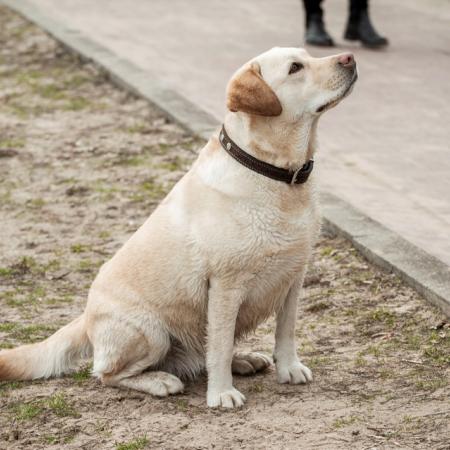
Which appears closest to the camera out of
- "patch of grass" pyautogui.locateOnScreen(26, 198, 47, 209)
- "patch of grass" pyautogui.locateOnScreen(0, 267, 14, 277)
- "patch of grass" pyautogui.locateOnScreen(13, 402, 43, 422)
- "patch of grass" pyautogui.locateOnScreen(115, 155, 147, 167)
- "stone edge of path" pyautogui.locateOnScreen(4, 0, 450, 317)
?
"patch of grass" pyautogui.locateOnScreen(13, 402, 43, 422)

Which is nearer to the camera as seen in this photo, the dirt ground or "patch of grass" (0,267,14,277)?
the dirt ground

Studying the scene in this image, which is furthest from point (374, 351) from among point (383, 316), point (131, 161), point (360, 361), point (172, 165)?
point (131, 161)

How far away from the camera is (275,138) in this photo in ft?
15.1

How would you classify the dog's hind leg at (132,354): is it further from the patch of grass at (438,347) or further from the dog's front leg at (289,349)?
the patch of grass at (438,347)

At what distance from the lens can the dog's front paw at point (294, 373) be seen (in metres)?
4.89

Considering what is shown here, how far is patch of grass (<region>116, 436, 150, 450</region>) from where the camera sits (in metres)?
4.32

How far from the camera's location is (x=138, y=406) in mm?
4742

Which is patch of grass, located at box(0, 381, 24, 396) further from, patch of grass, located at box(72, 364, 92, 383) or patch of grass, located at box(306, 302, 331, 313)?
patch of grass, located at box(306, 302, 331, 313)

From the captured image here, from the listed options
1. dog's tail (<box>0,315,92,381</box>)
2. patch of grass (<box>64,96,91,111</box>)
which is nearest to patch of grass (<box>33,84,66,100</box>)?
patch of grass (<box>64,96,91,111</box>)

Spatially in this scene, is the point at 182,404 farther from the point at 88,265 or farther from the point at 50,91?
the point at 50,91

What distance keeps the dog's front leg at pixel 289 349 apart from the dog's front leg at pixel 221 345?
0.26m

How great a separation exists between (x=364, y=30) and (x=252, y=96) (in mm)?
6934

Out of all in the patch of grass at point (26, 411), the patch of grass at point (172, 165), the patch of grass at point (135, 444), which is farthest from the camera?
the patch of grass at point (172, 165)

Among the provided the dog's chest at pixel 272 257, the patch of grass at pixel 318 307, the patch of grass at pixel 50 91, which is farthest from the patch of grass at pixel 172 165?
the dog's chest at pixel 272 257
